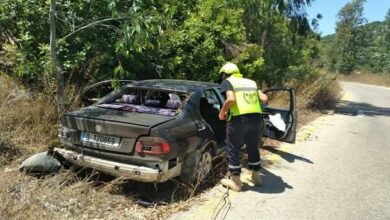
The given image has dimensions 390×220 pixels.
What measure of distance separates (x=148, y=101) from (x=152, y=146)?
4.37ft

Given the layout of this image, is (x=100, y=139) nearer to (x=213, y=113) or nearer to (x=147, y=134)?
(x=147, y=134)

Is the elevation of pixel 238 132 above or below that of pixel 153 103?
below

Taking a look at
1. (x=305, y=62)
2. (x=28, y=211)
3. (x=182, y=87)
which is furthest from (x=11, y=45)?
(x=305, y=62)

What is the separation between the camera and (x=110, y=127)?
5.84 meters

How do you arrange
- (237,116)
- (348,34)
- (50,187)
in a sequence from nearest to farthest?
(50,187) → (237,116) → (348,34)

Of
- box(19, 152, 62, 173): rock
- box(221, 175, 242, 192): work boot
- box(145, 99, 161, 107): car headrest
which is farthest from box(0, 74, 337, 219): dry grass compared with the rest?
box(145, 99, 161, 107): car headrest

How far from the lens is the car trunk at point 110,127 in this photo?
5719mm

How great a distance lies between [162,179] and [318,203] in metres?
2.20

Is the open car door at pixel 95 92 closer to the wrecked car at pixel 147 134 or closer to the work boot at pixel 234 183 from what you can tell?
the wrecked car at pixel 147 134

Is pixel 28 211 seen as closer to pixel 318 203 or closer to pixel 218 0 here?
pixel 318 203

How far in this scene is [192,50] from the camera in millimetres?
11367

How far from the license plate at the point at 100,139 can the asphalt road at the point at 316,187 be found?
47.1 inches

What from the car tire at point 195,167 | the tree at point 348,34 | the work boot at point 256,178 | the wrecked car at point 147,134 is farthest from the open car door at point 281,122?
the tree at point 348,34

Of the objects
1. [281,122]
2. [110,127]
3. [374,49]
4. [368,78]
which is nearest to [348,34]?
[368,78]
